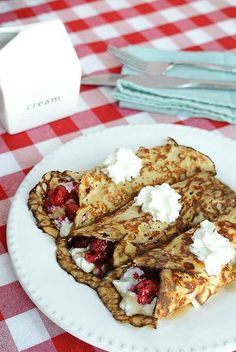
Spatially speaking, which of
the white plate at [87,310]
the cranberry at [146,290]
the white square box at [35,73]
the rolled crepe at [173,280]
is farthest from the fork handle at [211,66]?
the cranberry at [146,290]

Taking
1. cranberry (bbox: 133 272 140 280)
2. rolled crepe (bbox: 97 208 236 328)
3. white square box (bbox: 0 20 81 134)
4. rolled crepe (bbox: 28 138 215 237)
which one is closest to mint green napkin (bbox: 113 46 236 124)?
white square box (bbox: 0 20 81 134)

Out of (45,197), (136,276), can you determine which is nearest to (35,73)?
(45,197)

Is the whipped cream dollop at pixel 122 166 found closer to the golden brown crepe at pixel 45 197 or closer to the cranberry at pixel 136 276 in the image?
the golden brown crepe at pixel 45 197

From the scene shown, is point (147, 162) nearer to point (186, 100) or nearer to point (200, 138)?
point (200, 138)

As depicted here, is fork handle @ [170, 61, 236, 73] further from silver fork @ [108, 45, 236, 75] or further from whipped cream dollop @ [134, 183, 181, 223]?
whipped cream dollop @ [134, 183, 181, 223]

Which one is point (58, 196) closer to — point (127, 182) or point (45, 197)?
point (45, 197)

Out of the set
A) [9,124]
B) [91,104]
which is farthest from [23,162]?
[91,104]
